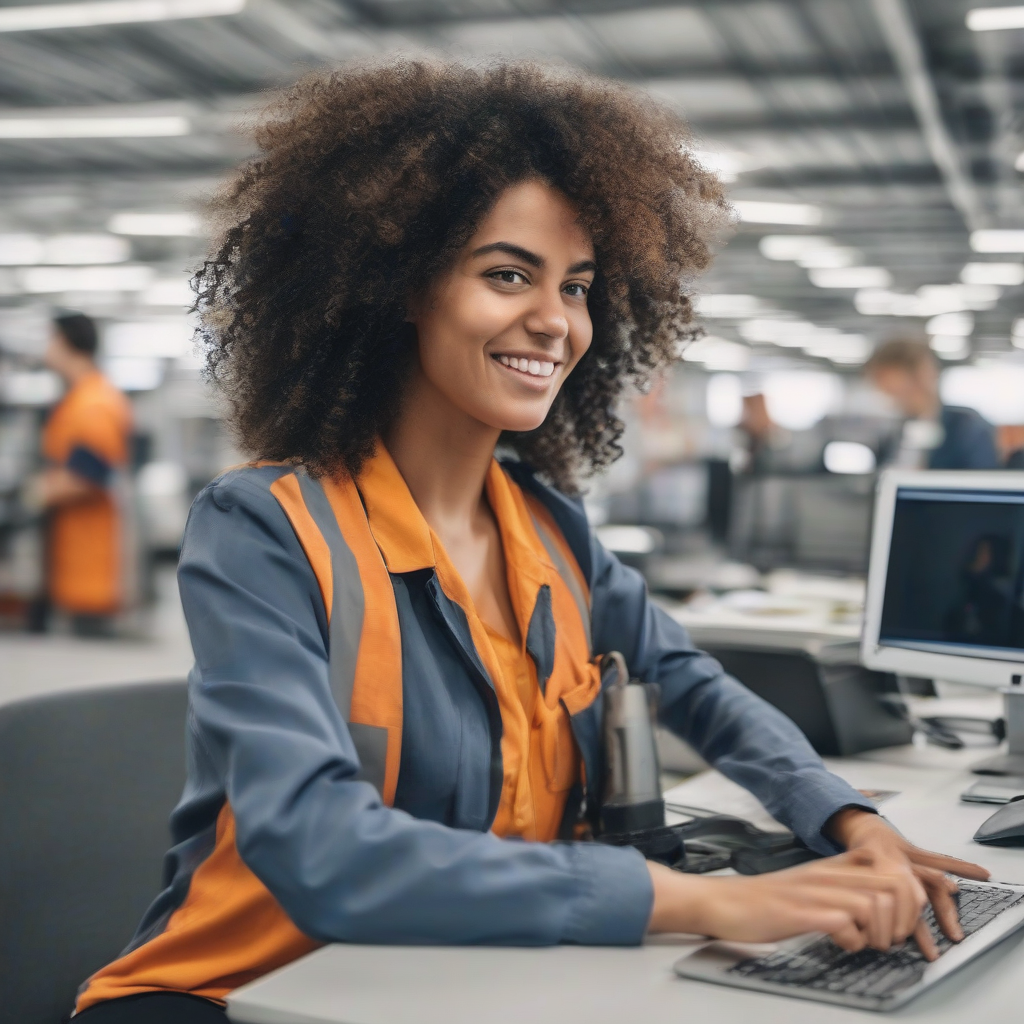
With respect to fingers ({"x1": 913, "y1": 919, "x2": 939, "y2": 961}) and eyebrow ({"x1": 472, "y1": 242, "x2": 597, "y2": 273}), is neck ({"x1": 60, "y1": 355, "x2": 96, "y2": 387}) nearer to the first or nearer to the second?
eyebrow ({"x1": 472, "y1": 242, "x2": 597, "y2": 273})

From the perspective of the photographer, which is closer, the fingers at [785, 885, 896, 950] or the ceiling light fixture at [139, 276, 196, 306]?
the fingers at [785, 885, 896, 950]

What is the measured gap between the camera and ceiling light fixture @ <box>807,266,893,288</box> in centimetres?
1283

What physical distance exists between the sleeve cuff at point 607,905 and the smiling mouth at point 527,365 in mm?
561

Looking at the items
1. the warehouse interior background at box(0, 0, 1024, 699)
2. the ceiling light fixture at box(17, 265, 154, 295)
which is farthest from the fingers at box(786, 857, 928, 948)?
the ceiling light fixture at box(17, 265, 154, 295)

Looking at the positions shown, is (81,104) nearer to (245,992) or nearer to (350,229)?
(350,229)

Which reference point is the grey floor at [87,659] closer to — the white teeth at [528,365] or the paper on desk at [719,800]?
the paper on desk at [719,800]

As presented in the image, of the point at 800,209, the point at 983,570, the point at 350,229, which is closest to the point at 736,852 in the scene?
the point at 983,570

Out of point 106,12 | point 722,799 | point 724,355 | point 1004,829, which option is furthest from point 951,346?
point 1004,829

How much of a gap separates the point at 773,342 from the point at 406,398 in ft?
62.3

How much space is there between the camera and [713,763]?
146 centimetres

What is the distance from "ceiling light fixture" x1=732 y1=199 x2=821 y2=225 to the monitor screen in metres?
7.57

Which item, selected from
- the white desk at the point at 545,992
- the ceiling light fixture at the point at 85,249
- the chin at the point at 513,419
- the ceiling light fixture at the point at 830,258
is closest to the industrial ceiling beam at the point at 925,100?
the ceiling light fixture at the point at 830,258

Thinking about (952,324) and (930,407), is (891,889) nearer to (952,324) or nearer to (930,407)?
(930,407)

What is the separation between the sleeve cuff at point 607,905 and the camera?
3.12ft
